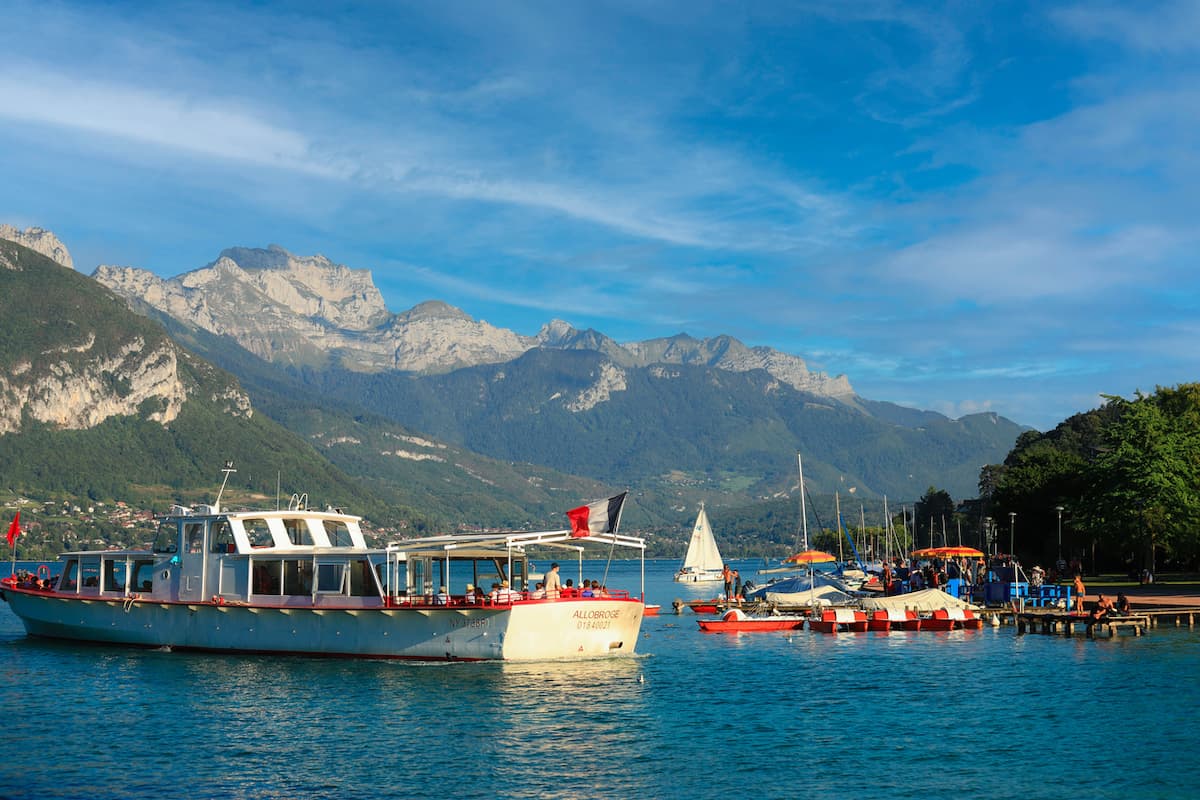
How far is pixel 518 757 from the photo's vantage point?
3312 centimetres

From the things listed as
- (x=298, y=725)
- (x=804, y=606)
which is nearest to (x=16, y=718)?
(x=298, y=725)

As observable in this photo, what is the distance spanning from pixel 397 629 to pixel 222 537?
11.4m

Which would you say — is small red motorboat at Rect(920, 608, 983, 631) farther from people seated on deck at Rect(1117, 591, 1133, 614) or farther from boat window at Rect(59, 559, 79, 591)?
boat window at Rect(59, 559, 79, 591)

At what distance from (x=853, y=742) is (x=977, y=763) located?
427 centimetres

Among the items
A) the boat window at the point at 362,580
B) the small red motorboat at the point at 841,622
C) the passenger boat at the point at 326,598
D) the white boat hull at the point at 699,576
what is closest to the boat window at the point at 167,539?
the passenger boat at the point at 326,598

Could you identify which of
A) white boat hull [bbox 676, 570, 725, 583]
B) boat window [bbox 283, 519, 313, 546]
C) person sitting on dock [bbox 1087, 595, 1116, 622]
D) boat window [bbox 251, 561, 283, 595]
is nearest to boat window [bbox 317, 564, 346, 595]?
boat window [bbox 251, 561, 283, 595]

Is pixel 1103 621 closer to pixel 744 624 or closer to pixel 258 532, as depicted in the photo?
pixel 744 624

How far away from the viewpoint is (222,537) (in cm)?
5494

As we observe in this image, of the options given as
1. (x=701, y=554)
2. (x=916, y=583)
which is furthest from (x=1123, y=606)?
(x=701, y=554)

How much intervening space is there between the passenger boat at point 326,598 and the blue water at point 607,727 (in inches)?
44.1

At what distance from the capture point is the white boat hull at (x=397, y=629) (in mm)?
47625

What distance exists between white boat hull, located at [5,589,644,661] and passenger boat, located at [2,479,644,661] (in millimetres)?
58

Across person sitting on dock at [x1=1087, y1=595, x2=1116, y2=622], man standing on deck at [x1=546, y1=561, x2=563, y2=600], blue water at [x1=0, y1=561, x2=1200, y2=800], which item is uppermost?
man standing on deck at [x1=546, y1=561, x2=563, y2=600]

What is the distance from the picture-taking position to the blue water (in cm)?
3027
